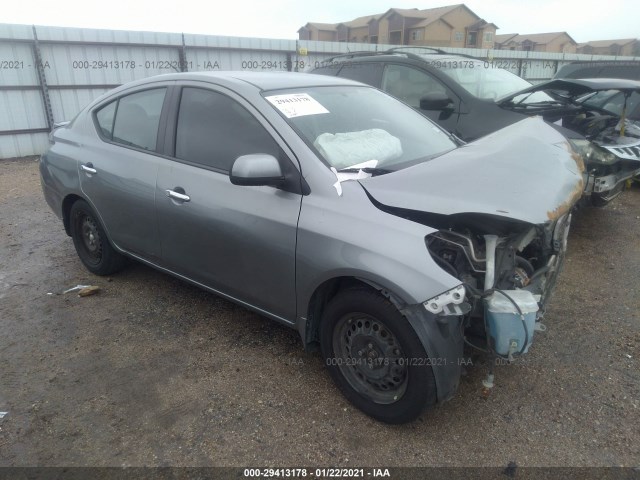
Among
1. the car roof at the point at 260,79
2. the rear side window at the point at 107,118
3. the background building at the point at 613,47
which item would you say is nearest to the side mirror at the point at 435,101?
the car roof at the point at 260,79

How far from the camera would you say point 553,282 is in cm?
280

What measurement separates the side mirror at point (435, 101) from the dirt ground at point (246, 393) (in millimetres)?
2261

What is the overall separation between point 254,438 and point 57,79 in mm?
10149

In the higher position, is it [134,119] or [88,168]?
[134,119]

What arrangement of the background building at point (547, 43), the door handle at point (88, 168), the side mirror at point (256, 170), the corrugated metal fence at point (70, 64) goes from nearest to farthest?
the side mirror at point (256, 170) → the door handle at point (88, 168) → the corrugated metal fence at point (70, 64) → the background building at point (547, 43)

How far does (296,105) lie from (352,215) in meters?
0.90

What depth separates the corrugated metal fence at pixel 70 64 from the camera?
31.3ft

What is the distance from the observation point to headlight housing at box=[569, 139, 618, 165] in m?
4.63

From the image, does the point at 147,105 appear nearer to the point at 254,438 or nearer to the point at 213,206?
the point at 213,206

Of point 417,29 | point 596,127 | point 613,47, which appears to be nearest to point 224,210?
point 596,127

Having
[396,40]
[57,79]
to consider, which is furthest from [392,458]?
[396,40]

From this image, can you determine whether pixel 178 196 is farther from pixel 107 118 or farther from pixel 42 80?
pixel 42 80

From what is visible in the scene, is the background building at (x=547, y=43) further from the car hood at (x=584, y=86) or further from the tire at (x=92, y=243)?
the tire at (x=92, y=243)

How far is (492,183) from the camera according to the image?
2367 millimetres
